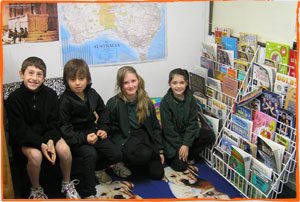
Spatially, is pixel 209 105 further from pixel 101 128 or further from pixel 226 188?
pixel 101 128

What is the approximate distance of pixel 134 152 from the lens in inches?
85.4

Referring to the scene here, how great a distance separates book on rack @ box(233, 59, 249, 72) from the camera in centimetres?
219

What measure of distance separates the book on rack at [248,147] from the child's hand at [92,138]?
922mm

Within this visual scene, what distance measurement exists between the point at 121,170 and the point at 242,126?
0.87 meters

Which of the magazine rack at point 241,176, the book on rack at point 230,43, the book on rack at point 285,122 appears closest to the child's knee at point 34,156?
the magazine rack at point 241,176

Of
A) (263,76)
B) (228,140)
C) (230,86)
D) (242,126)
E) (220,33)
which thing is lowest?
(228,140)

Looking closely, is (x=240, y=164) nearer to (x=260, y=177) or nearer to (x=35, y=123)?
(x=260, y=177)

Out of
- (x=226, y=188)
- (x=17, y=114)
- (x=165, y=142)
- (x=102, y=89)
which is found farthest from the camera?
(x=102, y=89)

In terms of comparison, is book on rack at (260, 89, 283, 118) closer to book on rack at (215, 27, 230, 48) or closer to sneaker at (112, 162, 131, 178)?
book on rack at (215, 27, 230, 48)

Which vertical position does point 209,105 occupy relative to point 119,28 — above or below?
below

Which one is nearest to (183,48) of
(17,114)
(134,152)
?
(134,152)

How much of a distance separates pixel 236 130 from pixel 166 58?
85cm

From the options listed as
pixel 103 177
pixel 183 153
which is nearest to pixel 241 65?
pixel 183 153

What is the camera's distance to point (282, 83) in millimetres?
1887
